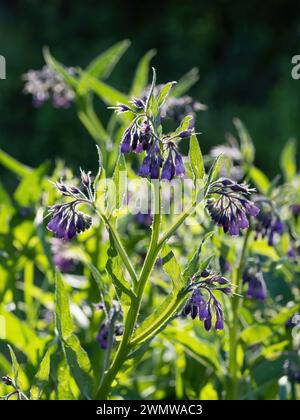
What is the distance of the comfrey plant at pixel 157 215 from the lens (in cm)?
136

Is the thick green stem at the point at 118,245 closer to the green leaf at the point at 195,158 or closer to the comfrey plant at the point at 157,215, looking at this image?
the comfrey plant at the point at 157,215

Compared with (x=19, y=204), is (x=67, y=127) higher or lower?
Result: higher

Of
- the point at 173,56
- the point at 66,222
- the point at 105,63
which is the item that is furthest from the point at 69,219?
the point at 173,56

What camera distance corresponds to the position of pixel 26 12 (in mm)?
9195

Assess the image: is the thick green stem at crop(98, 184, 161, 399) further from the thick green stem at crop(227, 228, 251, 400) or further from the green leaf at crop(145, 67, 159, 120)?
the thick green stem at crop(227, 228, 251, 400)

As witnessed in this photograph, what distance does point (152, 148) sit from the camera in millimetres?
1351

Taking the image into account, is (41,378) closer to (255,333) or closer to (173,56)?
(255,333)

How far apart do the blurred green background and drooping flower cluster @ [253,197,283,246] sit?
5.26 metres

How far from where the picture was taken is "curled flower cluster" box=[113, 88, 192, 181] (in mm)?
1350

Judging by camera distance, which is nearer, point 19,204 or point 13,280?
point 13,280

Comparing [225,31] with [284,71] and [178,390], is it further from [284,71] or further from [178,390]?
[178,390]

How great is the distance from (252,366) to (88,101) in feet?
3.02

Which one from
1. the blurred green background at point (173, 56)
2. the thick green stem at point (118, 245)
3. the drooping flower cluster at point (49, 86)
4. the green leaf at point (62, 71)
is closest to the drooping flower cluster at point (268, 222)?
the thick green stem at point (118, 245)
